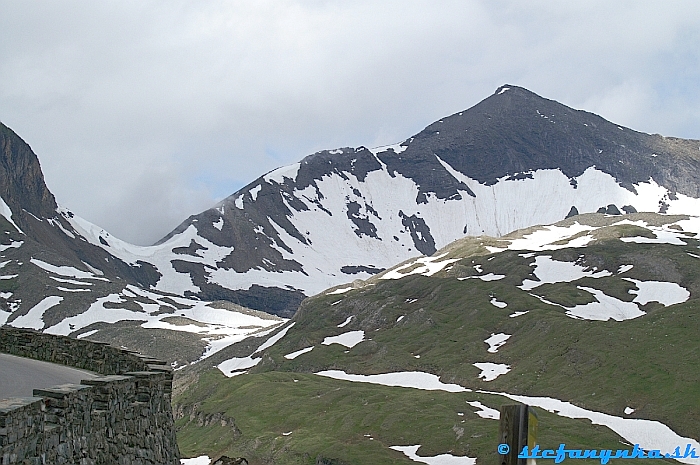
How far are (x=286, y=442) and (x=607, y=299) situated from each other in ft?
276

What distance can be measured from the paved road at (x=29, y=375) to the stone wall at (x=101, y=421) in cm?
143

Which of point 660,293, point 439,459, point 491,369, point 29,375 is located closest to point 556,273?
point 660,293

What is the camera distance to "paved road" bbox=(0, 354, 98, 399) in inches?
782

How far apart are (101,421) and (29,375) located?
9.82 meters

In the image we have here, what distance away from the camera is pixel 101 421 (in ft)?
49.3

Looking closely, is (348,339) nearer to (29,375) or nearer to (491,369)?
(491,369)

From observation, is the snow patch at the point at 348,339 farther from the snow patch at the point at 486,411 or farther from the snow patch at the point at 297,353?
the snow patch at the point at 486,411

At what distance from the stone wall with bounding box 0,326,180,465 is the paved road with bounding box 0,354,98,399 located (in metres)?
1.43

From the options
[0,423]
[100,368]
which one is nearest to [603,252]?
[100,368]

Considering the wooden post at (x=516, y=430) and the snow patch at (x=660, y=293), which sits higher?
the snow patch at (x=660, y=293)

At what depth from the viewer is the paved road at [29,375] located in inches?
782

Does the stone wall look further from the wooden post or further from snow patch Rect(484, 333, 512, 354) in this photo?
snow patch Rect(484, 333, 512, 354)

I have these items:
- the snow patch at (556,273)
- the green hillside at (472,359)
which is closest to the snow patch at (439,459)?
the green hillside at (472,359)

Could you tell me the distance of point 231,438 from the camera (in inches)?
4345
